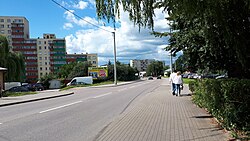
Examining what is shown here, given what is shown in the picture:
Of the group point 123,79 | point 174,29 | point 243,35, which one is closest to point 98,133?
point 243,35

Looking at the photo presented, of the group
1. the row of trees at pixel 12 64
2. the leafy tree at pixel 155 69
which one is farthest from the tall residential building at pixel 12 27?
the row of trees at pixel 12 64

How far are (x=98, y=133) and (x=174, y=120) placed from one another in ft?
8.80

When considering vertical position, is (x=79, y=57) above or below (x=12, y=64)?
above

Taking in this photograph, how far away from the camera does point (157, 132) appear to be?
716 centimetres

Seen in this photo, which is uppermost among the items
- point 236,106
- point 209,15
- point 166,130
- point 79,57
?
point 79,57

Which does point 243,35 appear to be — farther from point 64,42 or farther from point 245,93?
point 64,42

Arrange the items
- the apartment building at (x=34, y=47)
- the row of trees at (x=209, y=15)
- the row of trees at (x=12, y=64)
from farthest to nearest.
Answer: the apartment building at (x=34, y=47), the row of trees at (x=12, y=64), the row of trees at (x=209, y=15)

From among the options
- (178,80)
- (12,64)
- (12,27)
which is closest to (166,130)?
(178,80)

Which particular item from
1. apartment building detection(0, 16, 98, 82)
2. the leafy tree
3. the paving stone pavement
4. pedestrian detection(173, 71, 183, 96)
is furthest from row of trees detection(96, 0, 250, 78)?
the leafy tree

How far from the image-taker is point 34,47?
134 m

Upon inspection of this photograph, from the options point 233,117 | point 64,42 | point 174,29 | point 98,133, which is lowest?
point 98,133

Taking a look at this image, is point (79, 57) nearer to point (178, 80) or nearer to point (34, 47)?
point (34, 47)

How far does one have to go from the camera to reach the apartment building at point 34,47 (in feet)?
417

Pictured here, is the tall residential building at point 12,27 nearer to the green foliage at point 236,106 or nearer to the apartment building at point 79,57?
the apartment building at point 79,57
